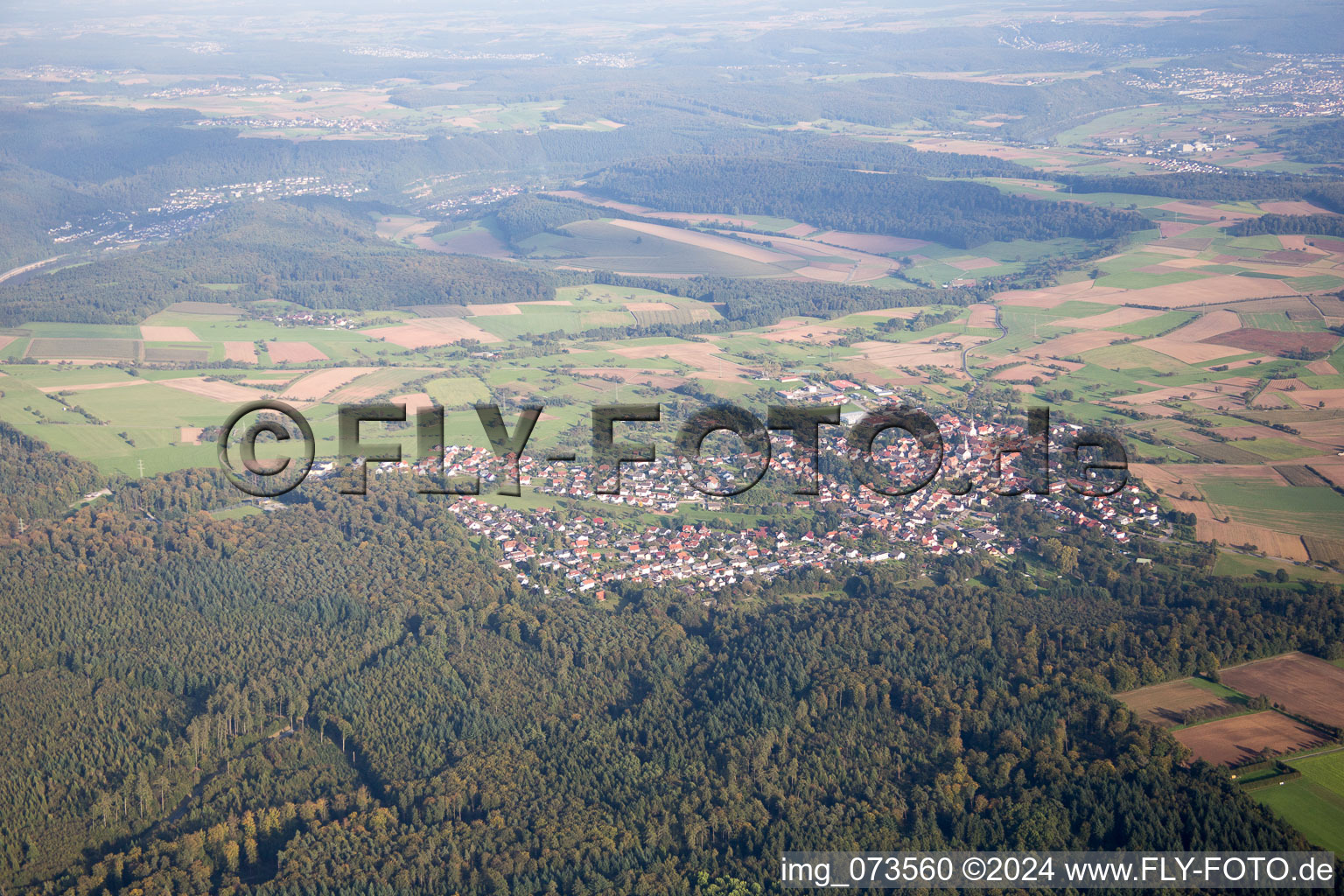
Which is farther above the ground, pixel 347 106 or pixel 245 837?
pixel 347 106

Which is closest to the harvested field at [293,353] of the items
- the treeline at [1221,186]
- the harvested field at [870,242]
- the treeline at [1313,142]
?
the harvested field at [870,242]

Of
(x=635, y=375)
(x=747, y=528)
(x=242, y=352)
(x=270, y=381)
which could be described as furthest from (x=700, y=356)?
(x=747, y=528)

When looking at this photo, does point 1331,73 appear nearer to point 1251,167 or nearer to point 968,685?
point 1251,167

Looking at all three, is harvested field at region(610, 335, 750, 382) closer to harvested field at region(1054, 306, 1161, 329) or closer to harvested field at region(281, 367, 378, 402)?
harvested field at region(281, 367, 378, 402)

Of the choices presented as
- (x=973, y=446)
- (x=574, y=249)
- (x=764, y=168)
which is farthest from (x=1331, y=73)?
(x=973, y=446)

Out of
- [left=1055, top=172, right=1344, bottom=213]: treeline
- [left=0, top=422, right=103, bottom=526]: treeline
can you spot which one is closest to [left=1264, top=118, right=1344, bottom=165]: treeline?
[left=1055, top=172, right=1344, bottom=213]: treeline
